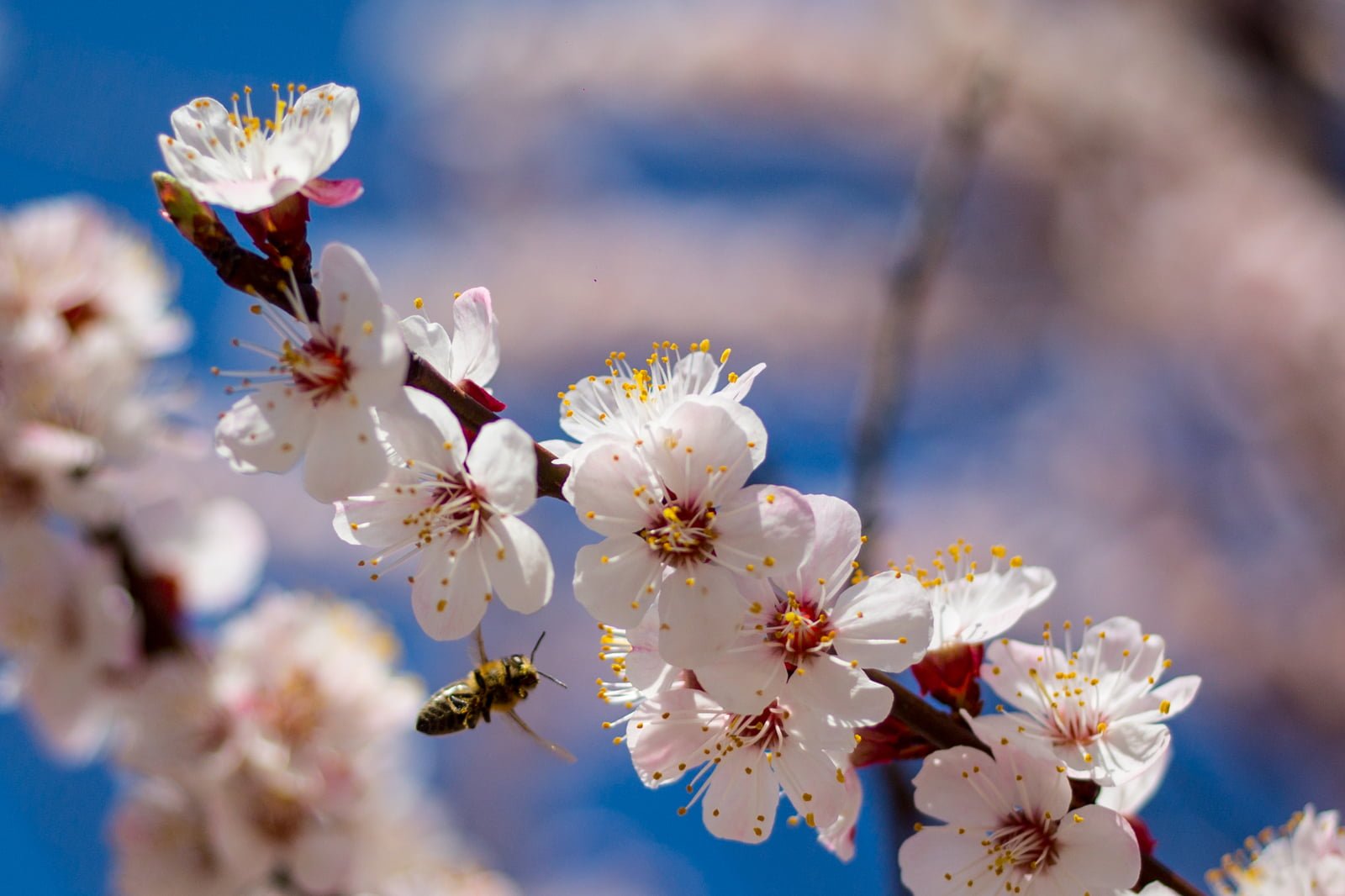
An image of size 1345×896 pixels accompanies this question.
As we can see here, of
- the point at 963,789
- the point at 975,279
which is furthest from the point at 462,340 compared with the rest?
the point at 975,279

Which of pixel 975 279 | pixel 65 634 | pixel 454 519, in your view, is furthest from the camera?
pixel 975 279

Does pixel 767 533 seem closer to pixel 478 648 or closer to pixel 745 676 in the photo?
pixel 745 676

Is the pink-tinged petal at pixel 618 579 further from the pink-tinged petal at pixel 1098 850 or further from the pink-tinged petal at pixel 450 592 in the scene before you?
the pink-tinged petal at pixel 1098 850

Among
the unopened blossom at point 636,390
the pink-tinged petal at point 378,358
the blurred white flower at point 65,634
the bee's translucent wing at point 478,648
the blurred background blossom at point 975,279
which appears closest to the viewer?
the pink-tinged petal at point 378,358

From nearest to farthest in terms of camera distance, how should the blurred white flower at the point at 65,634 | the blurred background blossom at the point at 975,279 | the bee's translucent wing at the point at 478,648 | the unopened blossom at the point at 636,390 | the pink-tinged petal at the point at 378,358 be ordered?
the pink-tinged petal at the point at 378,358, the unopened blossom at the point at 636,390, the bee's translucent wing at the point at 478,648, the blurred white flower at the point at 65,634, the blurred background blossom at the point at 975,279

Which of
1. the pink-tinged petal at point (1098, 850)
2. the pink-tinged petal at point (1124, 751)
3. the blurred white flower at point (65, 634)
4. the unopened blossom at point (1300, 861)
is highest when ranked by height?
the blurred white flower at point (65, 634)

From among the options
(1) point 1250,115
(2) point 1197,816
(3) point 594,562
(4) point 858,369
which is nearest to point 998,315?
(4) point 858,369

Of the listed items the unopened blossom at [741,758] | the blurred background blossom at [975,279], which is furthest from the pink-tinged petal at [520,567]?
the blurred background blossom at [975,279]

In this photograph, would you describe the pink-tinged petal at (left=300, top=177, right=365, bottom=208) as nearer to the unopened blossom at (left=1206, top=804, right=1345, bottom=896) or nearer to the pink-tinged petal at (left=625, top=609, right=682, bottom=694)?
the pink-tinged petal at (left=625, top=609, right=682, bottom=694)
